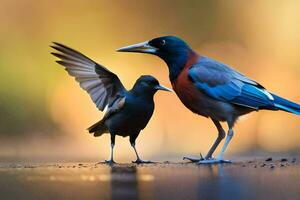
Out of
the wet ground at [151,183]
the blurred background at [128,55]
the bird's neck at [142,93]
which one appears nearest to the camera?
the wet ground at [151,183]

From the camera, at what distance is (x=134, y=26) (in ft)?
39.1

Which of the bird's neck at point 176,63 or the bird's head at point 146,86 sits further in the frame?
the bird's neck at point 176,63

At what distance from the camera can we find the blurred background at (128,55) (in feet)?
35.5

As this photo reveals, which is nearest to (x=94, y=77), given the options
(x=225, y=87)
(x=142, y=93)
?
(x=142, y=93)

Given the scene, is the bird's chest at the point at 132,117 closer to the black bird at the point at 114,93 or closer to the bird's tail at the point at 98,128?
the black bird at the point at 114,93

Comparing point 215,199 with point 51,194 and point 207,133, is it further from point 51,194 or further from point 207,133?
point 207,133

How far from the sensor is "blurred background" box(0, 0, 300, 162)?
35.5 ft

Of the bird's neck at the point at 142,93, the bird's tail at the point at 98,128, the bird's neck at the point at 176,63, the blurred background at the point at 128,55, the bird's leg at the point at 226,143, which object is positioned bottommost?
the bird's leg at the point at 226,143

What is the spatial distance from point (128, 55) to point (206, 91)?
692 centimetres

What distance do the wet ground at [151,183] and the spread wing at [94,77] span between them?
2.77 feet

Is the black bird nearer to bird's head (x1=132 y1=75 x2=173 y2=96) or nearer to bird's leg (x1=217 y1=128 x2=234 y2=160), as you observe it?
bird's head (x1=132 y1=75 x2=173 y2=96)

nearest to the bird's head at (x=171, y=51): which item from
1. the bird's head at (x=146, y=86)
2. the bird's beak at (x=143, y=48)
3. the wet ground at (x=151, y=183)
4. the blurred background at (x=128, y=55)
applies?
the bird's beak at (x=143, y=48)

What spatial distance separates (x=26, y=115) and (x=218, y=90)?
24.1 feet

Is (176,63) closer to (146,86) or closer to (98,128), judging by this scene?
(146,86)
